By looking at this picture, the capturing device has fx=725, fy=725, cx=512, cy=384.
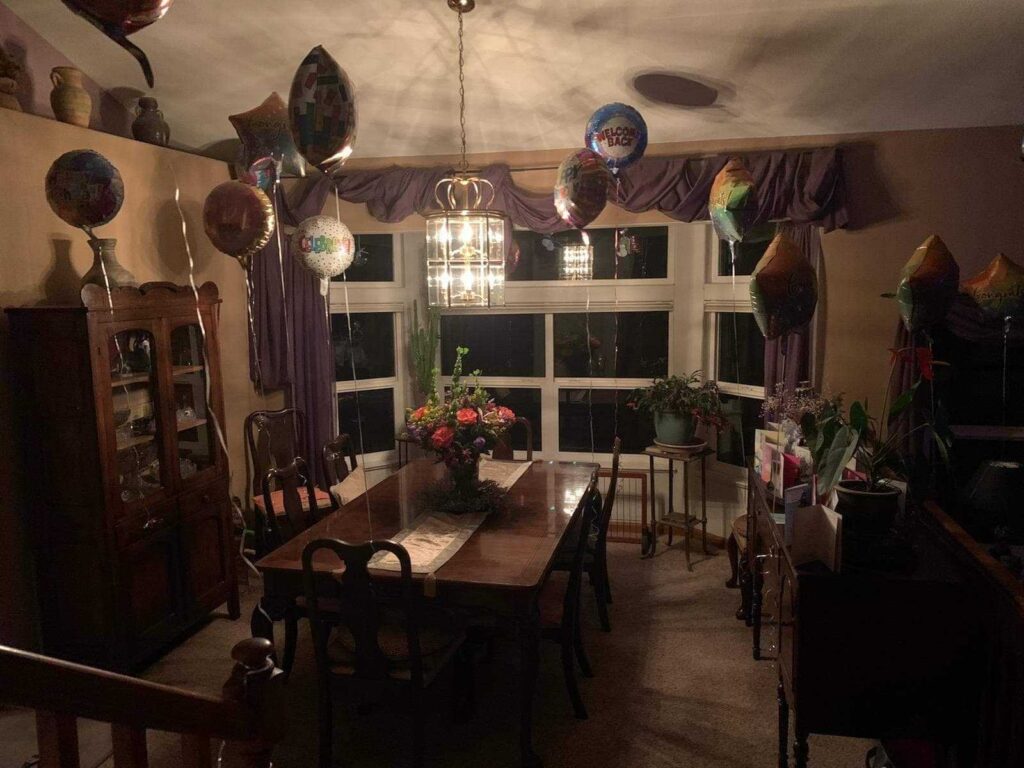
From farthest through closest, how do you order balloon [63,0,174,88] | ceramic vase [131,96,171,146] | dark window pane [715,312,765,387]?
dark window pane [715,312,765,387] → ceramic vase [131,96,171,146] → balloon [63,0,174,88]

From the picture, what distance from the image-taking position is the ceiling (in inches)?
112

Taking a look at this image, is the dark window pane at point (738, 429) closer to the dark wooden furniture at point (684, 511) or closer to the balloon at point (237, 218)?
the dark wooden furniture at point (684, 511)

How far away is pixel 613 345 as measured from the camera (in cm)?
475

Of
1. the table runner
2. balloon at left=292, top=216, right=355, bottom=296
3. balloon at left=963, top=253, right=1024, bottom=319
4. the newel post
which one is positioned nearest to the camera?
the newel post

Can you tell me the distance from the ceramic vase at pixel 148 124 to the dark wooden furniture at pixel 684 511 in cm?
311

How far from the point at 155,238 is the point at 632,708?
315 cm

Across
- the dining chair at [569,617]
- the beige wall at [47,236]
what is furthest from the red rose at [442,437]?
the beige wall at [47,236]

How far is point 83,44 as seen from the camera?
10.9 ft

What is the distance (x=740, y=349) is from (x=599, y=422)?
1.05 meters

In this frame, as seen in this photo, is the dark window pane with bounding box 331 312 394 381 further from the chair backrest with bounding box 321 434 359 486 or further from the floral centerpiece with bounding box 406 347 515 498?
the floral centerpiece with bounding box 406 347 515 498

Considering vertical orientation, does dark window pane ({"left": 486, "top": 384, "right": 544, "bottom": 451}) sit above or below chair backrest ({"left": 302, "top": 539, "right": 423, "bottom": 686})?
above

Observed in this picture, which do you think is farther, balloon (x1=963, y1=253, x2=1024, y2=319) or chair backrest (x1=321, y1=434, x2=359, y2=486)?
chair backrest (x1=321, y1=434, x2=359, y2=486)

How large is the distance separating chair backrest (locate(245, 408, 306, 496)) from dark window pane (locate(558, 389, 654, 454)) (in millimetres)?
1727

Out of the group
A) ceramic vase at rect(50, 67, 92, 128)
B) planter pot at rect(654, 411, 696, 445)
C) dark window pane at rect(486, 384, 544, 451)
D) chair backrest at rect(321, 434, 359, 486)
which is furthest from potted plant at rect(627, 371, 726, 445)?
ceramic vase at rect(50, 67, 92, 128)
